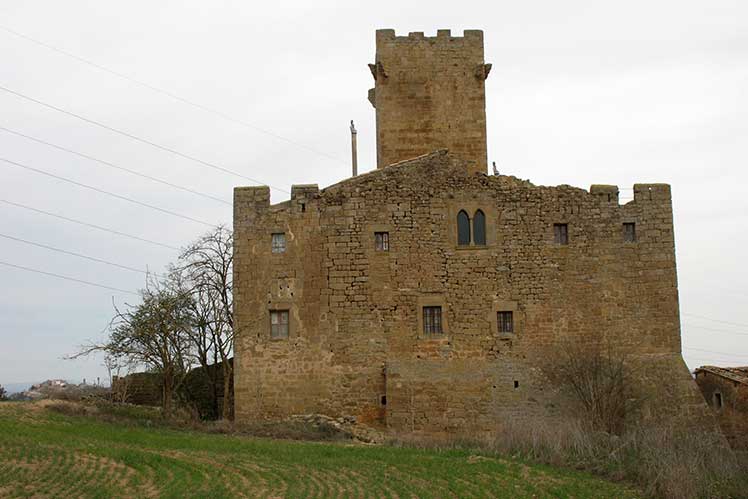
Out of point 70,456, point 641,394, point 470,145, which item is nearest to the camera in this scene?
point 70,456

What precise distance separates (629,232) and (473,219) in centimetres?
454

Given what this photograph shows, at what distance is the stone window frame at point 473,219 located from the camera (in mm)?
26484

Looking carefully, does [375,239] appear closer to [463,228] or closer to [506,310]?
[463,228]

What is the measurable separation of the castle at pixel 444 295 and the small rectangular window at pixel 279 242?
3 cm

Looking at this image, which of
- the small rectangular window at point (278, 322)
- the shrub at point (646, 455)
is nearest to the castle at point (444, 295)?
the small rectangular window at point (278, 322)

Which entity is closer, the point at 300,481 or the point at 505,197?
the point at 300,481

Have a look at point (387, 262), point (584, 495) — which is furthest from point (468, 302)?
point (584, 495)

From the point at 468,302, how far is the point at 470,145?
19.4 feet

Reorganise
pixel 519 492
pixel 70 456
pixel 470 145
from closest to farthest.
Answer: pixel 519 492 < pixel 70 456 < pixel 470 145

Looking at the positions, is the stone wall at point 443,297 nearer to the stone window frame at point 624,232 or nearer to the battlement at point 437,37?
the stone window frame at point 624,232

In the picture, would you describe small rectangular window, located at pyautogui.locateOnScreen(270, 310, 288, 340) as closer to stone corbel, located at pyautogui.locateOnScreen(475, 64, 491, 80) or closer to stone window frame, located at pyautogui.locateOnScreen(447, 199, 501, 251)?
stone window frame, located at pyautogui.locateOnScreen(447, 199, 501, 251)

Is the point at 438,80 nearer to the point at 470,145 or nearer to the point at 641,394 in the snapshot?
the point at 470,145

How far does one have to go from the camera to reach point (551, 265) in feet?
87.0

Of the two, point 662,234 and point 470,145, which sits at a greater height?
point 470,145
